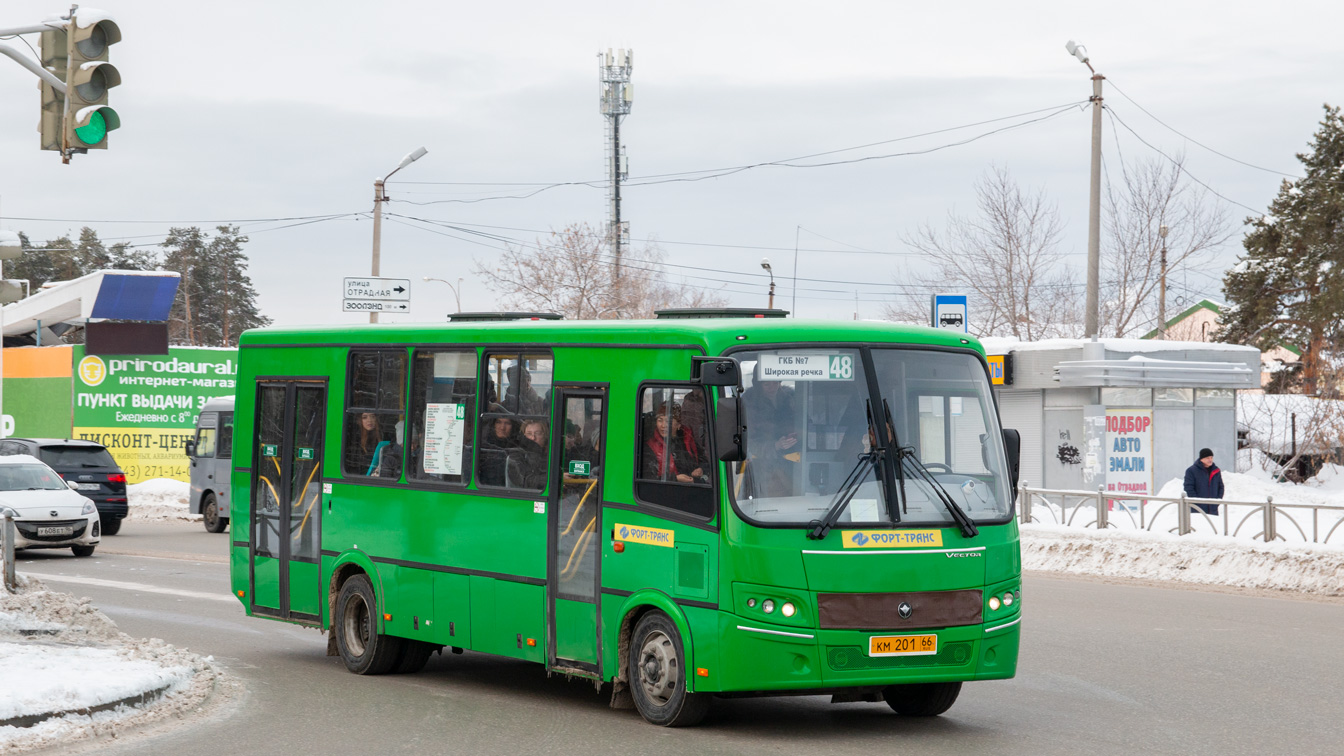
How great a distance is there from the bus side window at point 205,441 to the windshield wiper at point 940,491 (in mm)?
23787

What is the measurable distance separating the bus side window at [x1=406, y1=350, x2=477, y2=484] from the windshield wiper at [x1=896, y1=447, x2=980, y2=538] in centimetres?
336

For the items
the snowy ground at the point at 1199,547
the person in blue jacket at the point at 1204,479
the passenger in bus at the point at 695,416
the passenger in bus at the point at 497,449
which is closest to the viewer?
the passenger in bus at the point at 695,416

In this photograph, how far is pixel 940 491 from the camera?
9234 millimetres

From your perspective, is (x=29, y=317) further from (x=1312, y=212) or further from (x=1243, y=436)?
(x=1312, y=212)

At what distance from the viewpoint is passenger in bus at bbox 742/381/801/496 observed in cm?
900

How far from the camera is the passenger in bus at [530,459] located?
411 inches

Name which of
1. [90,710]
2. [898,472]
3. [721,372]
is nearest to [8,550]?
[90,710]

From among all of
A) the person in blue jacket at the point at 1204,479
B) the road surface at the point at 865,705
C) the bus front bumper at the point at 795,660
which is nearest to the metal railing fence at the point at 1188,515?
the person in blue jacket at the point at 1204,479

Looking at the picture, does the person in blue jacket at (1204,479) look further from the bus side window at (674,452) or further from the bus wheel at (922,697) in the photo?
the bus side window at (674,452)

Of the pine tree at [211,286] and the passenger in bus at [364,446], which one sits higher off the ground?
the pine tree at [211,286]

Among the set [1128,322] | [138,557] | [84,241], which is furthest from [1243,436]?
[84,241]

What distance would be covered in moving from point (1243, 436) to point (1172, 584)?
2641 centimetres

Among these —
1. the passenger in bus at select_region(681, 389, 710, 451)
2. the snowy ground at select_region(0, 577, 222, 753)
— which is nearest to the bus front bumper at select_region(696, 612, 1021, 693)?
the passenger in bus at select_region(681, 389, 710, 451)

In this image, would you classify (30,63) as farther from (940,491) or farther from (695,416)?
(940,491)
